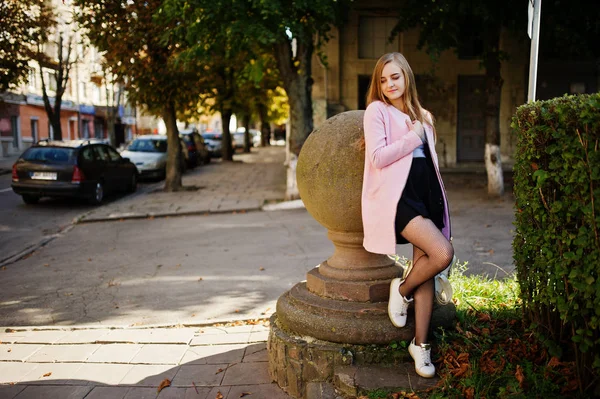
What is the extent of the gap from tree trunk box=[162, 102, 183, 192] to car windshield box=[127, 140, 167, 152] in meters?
5.89

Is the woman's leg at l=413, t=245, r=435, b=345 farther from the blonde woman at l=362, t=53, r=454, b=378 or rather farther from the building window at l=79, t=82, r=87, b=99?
the building window at l=79, t=82, r=87, b=99

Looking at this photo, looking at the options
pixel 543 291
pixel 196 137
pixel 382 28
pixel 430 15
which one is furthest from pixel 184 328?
pixel 196 137

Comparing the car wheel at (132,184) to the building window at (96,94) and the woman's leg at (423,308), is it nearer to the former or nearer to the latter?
the woman's leg at (423,308)

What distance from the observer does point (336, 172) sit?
4148 millimetres

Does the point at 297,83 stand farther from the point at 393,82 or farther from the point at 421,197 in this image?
the point at 421,197

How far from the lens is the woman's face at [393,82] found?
382 cm

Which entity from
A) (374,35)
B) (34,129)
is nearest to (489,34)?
(374,35)

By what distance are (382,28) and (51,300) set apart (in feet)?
51.7

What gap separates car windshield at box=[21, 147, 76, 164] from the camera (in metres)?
14.7

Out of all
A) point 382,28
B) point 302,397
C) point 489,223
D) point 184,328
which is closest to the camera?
point 302,397

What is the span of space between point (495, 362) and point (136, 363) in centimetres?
266

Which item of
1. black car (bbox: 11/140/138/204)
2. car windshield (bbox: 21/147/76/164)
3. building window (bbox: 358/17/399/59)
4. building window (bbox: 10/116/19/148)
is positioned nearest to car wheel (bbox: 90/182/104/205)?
black car (bbox: 11/140/138/204)

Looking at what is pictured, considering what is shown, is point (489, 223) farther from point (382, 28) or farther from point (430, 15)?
point (382, 28)

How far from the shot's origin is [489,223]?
10.9 meters
